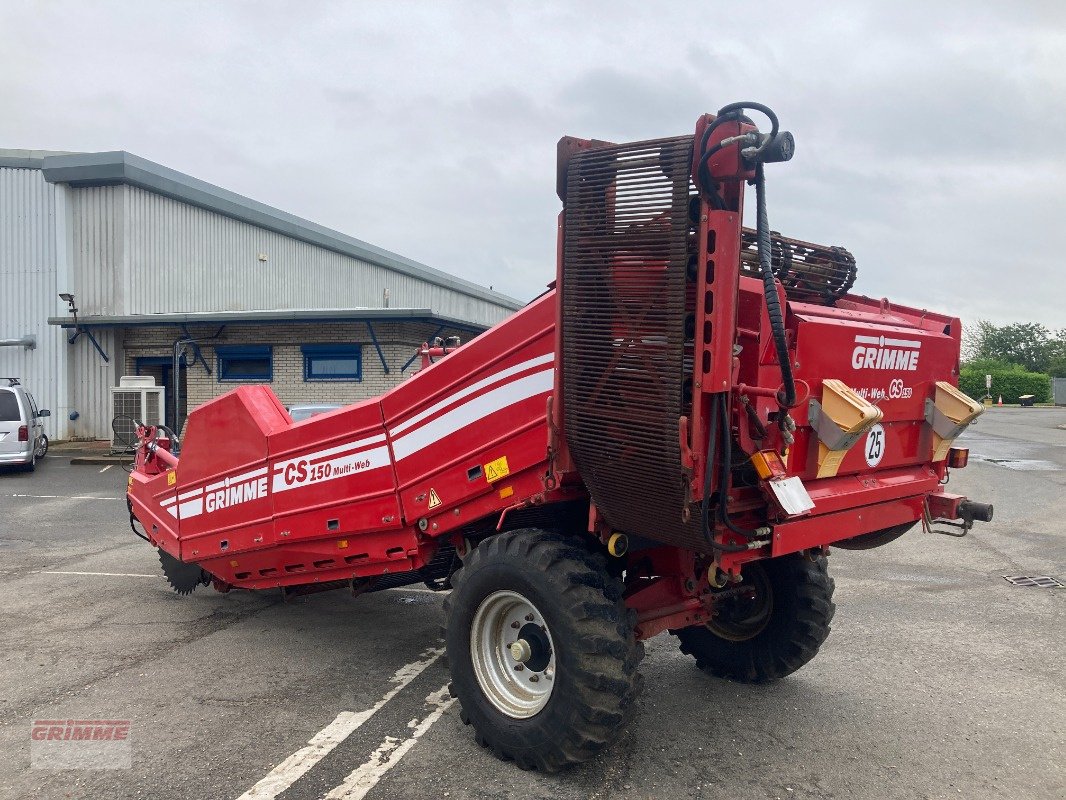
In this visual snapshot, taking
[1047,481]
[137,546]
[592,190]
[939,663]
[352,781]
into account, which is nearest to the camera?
[592,190]

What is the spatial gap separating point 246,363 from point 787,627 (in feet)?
55.0

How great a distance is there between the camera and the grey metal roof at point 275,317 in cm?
1727

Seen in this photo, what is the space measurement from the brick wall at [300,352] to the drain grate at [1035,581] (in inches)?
492

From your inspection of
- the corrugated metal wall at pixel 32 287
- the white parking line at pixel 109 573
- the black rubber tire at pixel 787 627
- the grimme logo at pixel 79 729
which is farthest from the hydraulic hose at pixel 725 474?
the corrugated metal wall at pixel 32 287

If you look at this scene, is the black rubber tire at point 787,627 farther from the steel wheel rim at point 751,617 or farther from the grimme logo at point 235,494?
the grimme logo at point 235,494

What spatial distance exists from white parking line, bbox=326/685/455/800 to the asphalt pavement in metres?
0.01

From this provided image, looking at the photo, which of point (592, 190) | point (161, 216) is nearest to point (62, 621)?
point (592, 190)

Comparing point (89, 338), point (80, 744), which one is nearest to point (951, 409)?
point (80, 744)

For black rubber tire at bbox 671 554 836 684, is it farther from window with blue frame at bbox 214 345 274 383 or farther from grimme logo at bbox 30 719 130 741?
window with blue frame at bbox 214 345 274 383

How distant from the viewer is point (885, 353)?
3.89 meters

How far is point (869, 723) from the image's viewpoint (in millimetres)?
→ 4371

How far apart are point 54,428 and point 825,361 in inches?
836

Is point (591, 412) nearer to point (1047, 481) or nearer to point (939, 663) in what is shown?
point (939, 663)

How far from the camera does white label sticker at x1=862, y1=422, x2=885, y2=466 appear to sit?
154 inches
